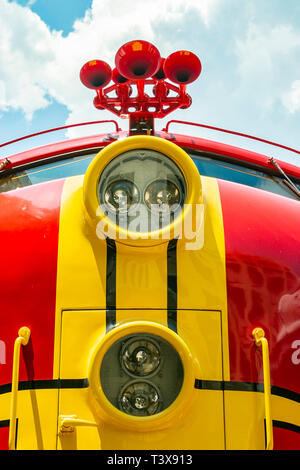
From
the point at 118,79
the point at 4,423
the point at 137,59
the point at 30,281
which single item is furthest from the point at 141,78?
the point at 4,423

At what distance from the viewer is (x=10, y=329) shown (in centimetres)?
204

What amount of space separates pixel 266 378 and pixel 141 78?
1.70 m

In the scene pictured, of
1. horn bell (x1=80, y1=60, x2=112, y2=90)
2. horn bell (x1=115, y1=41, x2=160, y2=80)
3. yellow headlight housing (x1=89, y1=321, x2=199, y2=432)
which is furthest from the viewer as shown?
horn bell (x1=80, y1=60, x2=112, y2=90)

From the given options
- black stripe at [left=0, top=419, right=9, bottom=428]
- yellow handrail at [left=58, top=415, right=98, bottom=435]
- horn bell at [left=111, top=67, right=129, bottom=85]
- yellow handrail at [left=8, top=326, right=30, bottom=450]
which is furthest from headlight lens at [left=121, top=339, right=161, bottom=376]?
horn bell at [left=111, top=67, right=129, bottom=85]

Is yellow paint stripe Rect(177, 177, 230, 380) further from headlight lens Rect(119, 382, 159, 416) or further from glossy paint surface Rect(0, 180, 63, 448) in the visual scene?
glossy paint surface Rect(0, 180, 63, 448)

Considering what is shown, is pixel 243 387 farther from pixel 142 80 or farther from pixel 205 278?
pixel 142 80

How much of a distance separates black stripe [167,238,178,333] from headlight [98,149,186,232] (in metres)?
0.12

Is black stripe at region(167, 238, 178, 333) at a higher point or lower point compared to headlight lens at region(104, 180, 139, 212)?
lower

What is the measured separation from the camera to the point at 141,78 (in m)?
2.66

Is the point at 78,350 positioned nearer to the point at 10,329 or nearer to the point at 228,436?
the point at 10,329

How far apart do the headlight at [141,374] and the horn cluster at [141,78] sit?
150cm

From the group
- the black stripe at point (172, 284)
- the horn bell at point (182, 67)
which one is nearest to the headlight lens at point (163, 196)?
the black stripe at point (172, 284)

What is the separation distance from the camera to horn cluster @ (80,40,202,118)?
2.60 metres

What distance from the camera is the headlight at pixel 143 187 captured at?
2.06 m
